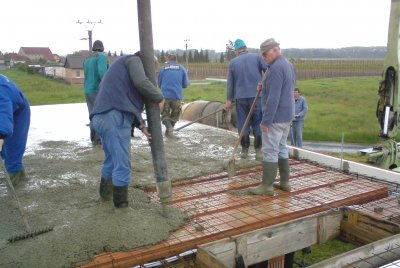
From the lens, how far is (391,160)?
598 cm

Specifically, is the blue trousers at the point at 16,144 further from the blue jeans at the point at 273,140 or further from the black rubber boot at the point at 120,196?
the blue jeans at the point at 273,140

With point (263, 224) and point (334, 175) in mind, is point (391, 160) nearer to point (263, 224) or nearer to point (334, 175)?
point (334, 175)

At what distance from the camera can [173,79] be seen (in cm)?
714

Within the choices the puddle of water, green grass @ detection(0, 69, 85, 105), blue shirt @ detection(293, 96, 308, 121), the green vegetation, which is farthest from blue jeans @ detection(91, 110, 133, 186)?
green grass @ detection(0, 69, 85, 105)

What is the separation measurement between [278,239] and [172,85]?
4492 millimetres

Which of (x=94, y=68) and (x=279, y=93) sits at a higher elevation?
(x=94, y=68)

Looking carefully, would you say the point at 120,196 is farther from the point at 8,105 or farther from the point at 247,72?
the point at 247,72

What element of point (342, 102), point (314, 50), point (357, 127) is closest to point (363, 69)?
point (342, 102)

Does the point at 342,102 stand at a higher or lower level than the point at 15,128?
lower

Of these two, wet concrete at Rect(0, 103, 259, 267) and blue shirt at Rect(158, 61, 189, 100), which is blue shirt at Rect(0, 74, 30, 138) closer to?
wet concrete at Rect(0, 103, 259, 267)

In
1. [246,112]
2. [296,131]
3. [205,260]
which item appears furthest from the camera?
[296,131]

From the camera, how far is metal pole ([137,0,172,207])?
3.42 m

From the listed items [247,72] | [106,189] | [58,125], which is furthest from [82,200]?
[58,125]

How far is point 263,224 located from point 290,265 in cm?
82
